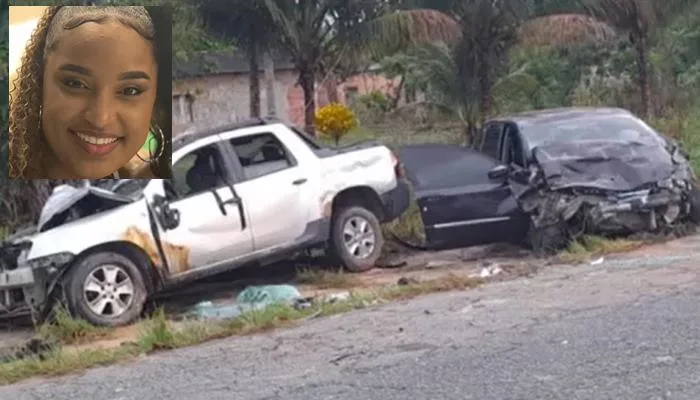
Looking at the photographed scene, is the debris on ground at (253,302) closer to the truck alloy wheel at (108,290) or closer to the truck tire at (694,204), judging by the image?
the truck alloy wheel at (108,290)

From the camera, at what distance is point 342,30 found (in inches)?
712

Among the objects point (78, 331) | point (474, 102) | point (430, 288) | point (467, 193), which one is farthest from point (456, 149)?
point (474, 102)

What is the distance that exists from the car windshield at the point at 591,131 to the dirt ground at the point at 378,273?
133 cm

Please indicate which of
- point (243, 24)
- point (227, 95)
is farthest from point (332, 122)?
point (227, 95)

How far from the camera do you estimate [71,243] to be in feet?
34.6

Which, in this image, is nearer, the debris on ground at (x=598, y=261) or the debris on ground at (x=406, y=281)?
the debris on ground at (x=406, y=281)

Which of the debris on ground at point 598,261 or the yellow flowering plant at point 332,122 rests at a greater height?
the yellow flowering plant at point 332,122

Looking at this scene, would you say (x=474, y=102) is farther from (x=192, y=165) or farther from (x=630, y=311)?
(x=630, y=311)

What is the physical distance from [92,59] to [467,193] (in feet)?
14.4

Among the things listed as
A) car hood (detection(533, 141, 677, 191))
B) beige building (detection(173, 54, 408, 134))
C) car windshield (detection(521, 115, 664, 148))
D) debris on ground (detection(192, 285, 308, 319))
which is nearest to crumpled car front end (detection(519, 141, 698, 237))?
car hood (detection(533, 141, 677, 191))

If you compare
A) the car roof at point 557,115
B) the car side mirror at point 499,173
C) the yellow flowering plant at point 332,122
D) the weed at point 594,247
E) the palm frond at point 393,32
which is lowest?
the weed at point 594,247

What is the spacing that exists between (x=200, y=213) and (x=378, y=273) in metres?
2.33

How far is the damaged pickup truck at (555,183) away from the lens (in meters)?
12.3

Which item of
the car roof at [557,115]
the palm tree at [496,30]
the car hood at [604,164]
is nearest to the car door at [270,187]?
the car hood at [604,164]
